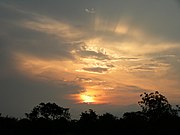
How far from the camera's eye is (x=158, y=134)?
3709cm

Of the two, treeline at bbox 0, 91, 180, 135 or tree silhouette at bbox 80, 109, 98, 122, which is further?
tree silhouette at bbox 80, 109, 98, 122

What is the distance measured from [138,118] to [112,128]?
14.3 feet

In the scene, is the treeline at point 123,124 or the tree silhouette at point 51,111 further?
the tree silhouette at point 51,111

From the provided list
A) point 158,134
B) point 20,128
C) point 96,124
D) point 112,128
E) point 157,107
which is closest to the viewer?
point 158,134

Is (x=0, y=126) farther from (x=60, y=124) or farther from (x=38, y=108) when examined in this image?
(x=38, y=108)

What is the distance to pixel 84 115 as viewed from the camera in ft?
207

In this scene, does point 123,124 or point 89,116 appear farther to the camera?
point 89,116

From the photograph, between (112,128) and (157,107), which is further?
(112,128)

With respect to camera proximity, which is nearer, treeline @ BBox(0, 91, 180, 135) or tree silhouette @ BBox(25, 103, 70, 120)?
treeline @ BBox(0, 91, 180, 135)

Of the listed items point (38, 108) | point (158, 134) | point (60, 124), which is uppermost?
point (38, 108)

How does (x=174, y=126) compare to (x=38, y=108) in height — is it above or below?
below

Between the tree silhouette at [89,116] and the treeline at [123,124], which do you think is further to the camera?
the tree silhouette at [89,116]

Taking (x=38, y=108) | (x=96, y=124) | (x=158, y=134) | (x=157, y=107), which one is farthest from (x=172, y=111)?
(x=38, y=108)

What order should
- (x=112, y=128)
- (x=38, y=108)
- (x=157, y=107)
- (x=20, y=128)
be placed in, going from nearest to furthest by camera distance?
1. (x=157, y=107)
2. (x=112, y=128)
3. (x=20, y=128)
4. (x=38, y=108)
